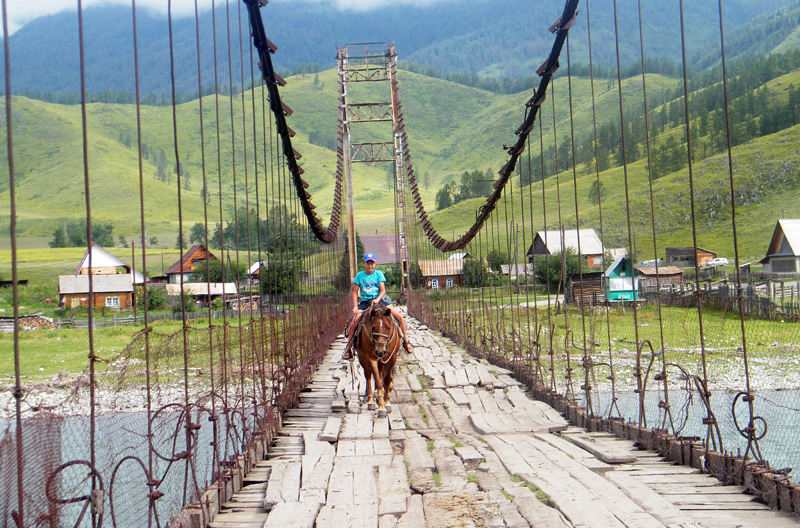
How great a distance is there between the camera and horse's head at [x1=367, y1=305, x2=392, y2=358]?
7.64 metres

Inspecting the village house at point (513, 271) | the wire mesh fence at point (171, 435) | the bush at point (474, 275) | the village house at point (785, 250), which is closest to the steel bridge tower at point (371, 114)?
the village house at point (513, 271)

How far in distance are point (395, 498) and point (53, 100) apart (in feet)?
587

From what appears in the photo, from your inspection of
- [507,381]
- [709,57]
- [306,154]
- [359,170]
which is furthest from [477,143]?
[507,381]

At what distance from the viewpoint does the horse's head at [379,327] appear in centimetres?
764

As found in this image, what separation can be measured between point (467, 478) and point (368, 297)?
3.37 meters

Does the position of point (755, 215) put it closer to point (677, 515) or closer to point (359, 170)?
point (677, 515)

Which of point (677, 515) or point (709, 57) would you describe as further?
point (709, 57)

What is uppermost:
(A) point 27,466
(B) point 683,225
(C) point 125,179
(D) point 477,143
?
(D) point 477,143

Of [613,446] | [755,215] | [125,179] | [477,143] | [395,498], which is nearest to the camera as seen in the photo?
[395,498]

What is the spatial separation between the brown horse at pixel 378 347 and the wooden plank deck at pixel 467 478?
0.29 meters

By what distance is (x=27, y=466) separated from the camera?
3.05 metres

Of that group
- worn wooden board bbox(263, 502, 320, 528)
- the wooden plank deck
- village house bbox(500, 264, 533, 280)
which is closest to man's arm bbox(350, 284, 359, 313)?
the wooden plank deck

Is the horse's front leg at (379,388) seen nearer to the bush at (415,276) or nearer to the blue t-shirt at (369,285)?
the blue t-shirt at (369,285)

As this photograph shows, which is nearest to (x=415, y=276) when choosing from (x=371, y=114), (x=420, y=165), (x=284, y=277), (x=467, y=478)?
(x=371, y=114)
